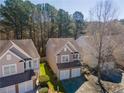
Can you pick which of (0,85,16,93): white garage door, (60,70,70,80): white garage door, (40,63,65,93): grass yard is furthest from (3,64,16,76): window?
(60,70,70,80): white garage door

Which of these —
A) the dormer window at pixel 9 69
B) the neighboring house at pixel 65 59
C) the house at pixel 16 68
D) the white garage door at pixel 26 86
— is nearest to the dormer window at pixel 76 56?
the neighboring house at pixel 65 59

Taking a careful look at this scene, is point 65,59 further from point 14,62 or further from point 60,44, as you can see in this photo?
point 14,62

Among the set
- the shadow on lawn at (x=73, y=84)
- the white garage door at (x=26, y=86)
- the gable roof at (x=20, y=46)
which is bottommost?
the shadow on lawn at (x=73, y=84)

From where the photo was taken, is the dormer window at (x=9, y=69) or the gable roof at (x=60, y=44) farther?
the gable roof at (x=60, y=44)

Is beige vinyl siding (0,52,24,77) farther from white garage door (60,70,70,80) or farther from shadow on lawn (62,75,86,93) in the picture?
shadow on lawn (62,75,86,93)

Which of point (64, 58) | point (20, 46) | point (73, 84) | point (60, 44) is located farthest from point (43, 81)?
point (60, 44)

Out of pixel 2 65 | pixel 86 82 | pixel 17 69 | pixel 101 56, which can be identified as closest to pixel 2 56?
pixel 2 65

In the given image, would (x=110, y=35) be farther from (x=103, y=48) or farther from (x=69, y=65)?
(x=69, y=65)

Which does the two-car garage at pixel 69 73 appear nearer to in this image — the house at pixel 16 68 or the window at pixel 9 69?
the house at pixel 16 68
